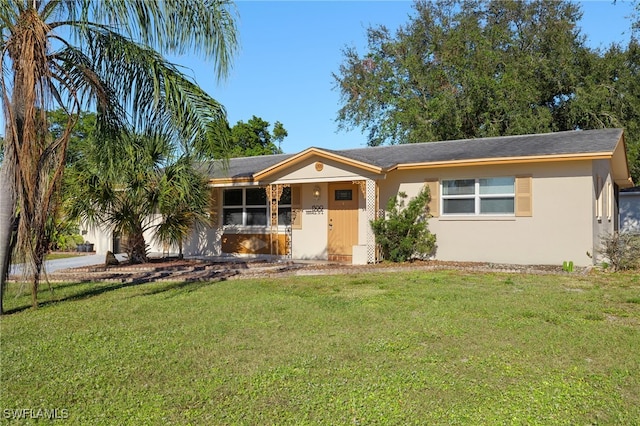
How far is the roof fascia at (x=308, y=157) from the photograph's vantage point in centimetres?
1351

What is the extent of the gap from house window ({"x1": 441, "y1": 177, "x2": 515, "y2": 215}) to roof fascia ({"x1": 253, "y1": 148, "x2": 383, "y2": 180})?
218cm

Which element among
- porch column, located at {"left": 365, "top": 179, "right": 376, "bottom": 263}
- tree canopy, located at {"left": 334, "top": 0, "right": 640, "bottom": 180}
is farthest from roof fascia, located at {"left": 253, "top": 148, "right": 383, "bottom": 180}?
tree canopy, located at {"left": 334, "top": 0, "right": 640, "bottom": 180}

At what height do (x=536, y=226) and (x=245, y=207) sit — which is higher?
(x=245, y=207)

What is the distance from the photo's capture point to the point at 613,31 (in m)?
25.4

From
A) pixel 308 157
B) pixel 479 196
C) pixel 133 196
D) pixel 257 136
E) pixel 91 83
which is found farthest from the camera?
pixel 257 136

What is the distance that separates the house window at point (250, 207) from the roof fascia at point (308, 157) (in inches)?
46.3

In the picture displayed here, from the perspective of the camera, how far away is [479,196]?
1344 cm

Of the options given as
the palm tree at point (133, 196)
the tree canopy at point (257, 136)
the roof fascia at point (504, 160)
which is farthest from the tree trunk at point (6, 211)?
the tree canopy at point (257, 136)

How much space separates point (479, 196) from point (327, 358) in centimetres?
958

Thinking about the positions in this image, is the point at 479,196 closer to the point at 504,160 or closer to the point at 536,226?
the point at 504,160

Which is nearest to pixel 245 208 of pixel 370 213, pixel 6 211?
pixel 370 213

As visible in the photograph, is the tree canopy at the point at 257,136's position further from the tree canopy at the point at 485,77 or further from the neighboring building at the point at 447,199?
the neighboring building at the point at 447,199

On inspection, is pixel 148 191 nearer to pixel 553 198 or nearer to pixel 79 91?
pixel 79 91

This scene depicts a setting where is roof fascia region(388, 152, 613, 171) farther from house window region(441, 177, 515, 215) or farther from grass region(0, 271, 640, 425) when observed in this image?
grass region(0, 271, 640, 425)
